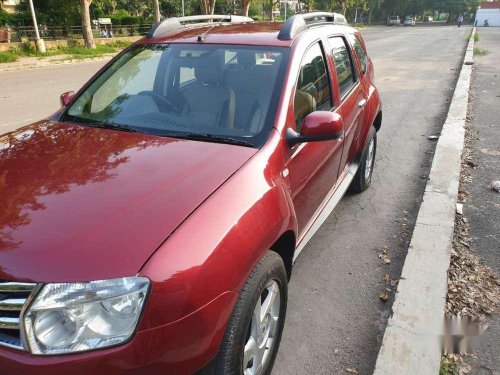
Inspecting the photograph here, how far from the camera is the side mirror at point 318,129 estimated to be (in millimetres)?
2568

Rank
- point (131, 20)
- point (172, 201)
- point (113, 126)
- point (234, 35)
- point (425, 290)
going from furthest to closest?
point (131, 20)
point (234, 35)
point (425, 290)
point (113, 126)
point (172, 201)

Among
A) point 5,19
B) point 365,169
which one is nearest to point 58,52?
point 5,19

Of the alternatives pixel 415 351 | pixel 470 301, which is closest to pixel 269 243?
pixel 415 351

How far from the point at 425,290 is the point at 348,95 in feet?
5.75

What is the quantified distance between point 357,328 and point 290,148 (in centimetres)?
124

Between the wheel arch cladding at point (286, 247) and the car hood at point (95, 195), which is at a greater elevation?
the car hood at point (95, 195)

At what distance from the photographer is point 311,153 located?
295 cm

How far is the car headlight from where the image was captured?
1581 millimetres

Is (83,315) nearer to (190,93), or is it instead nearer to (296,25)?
(190,93)

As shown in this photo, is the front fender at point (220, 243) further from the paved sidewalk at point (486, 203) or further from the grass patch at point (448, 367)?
the paved sidewalk at point (486, 203)

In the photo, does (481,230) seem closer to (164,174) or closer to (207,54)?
(207,54)

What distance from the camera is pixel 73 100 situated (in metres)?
3.30

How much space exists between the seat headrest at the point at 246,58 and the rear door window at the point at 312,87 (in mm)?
326

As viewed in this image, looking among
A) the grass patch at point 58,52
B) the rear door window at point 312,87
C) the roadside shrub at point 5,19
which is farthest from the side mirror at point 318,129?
the roadside shrub at point 5,19
